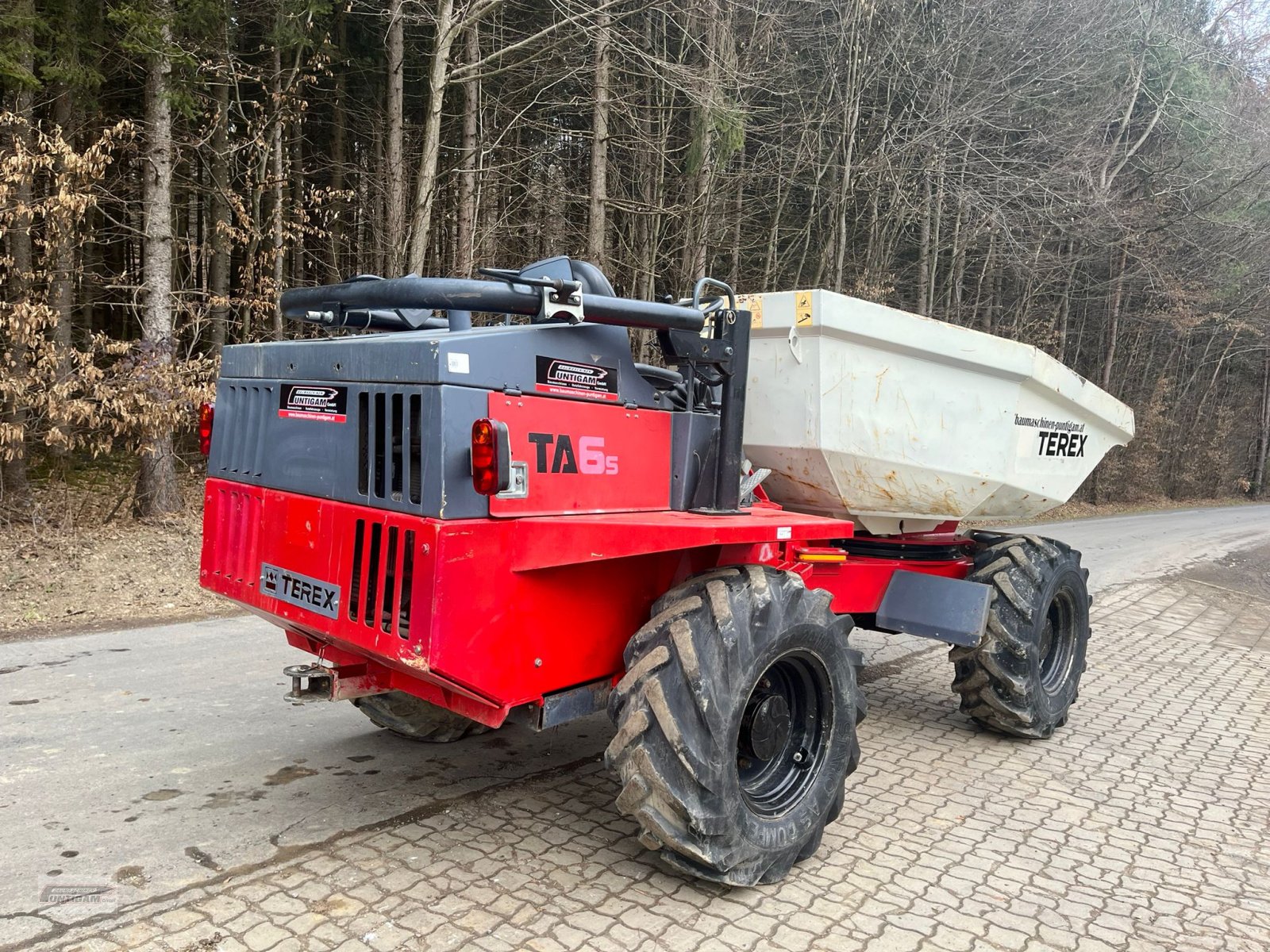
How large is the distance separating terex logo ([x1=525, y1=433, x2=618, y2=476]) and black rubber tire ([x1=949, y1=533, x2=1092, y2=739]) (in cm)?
281

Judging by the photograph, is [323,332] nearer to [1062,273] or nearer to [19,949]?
[19,949]

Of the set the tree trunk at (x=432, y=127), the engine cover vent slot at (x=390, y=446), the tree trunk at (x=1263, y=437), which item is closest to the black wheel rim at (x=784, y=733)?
the engine cover vent slot at (x=390, y=446)

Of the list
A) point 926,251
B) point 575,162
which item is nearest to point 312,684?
point 575,162

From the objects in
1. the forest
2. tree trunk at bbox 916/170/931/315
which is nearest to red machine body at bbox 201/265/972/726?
the forest

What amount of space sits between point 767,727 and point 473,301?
2.01 meters

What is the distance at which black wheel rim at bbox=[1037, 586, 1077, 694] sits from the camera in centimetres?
571

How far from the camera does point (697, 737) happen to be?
3195 mm

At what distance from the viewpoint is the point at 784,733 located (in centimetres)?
379

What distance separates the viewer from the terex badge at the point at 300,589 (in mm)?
3230

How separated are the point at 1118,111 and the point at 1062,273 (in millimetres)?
5485

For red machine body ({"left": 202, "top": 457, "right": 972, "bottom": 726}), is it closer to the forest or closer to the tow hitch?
the tow hitch

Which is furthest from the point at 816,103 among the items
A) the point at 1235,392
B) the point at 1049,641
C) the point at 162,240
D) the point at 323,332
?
the point at 1235,392

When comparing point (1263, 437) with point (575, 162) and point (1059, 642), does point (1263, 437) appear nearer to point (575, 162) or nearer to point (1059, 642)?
point (575, 162)

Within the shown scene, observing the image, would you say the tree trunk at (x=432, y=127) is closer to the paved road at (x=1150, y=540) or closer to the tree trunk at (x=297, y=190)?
the tree trunk at (x=297, y=190)
